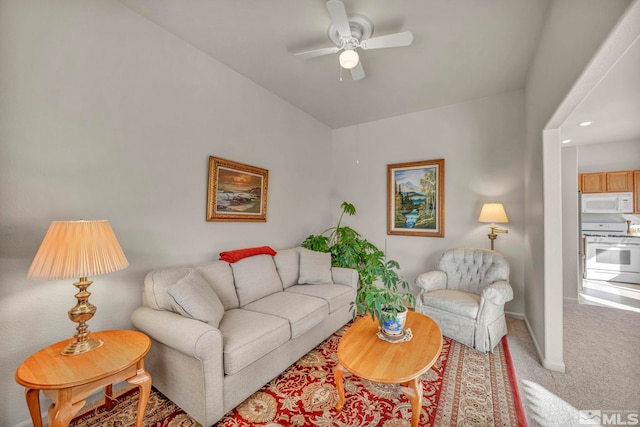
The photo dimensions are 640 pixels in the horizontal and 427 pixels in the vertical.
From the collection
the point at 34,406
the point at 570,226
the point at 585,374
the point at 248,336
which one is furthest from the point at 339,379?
the point at 570,226

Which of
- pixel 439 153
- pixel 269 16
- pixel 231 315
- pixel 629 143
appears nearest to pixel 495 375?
pixel 231 315

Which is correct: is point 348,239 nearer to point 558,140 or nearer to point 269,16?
point 558,140

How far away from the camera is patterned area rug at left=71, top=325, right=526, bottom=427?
1.65 meters

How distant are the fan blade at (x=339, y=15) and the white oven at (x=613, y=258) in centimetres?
604

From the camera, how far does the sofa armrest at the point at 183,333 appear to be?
151 cm

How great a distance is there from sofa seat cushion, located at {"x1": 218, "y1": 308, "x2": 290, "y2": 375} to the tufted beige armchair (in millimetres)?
1700

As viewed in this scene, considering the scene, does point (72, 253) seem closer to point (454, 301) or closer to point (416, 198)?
point (454, 301)

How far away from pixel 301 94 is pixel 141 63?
185 centimetres

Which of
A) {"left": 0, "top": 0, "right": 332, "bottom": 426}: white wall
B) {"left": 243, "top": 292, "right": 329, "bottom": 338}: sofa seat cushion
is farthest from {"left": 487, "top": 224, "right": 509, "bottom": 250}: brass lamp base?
{"left": 0, "top": 0, "right": 332, "bottom": 426}: white wall

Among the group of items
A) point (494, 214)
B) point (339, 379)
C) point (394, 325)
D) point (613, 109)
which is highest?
point (613, 109)

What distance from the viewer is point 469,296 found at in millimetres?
2771

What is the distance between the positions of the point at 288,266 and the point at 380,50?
2.49 m

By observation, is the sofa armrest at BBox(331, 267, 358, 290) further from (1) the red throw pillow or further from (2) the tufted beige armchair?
(1) the red throw pillow

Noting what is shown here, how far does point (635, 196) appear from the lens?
15.1ft
